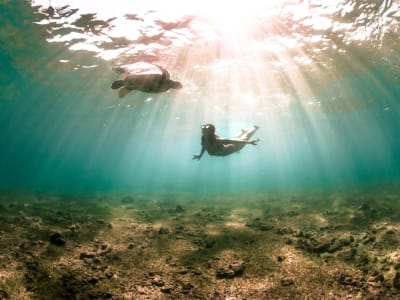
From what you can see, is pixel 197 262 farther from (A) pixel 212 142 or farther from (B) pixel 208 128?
(A) pixel 212 142

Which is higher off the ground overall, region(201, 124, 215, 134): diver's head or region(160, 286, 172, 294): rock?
region(201, 124, 215, 134): diver's head

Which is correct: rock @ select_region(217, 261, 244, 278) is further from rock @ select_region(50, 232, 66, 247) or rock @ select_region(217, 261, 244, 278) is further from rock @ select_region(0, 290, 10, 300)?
rock @ select_region(50, 232, 66, 247)

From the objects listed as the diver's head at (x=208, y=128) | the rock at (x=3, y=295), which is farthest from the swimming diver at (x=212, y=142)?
the rock at (x=3, y=295)

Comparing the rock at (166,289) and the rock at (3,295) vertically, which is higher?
the rock at (3,295)

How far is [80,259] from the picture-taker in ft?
22.0

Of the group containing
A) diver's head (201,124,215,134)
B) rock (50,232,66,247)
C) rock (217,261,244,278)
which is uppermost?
diver's head (201,124,215,134)

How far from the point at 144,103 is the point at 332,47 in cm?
2333

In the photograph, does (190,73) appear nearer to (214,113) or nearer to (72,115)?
(214,113)

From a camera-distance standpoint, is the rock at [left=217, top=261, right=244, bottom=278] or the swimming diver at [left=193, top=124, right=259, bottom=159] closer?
the rock at [left=217, top=261, right=244, bottom=278]

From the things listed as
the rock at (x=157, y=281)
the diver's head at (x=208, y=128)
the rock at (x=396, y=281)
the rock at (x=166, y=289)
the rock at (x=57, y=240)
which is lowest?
the rock at (x=57, y=240)

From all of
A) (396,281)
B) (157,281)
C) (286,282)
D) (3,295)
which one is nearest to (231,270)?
(286,282)

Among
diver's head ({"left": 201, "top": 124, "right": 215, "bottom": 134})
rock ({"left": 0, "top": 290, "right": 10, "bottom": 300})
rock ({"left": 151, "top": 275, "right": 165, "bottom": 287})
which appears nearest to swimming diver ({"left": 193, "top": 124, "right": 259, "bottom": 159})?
diver's head ({"left": 201, "top": 124, "right": 215, "bottom": 134})

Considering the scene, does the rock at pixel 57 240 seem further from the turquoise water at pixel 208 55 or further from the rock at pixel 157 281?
the turquoise water at pixel 208 55

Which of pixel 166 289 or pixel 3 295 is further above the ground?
pixel 3 295
